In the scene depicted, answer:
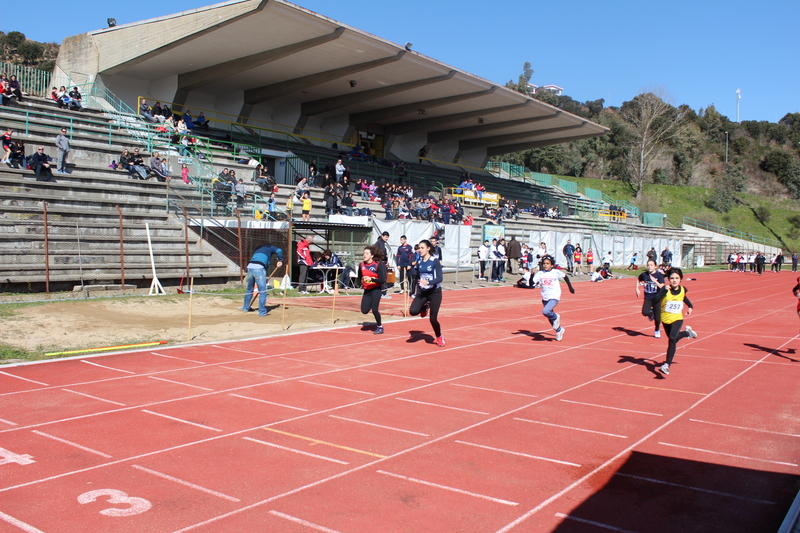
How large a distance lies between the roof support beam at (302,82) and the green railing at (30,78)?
10.1m

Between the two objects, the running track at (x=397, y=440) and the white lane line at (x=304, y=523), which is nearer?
the white lane line at (x=304, y=523)

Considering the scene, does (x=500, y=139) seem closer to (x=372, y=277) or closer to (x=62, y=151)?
(x=62, y=151)

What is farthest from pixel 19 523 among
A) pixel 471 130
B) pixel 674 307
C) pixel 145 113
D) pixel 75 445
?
pixel 471 130

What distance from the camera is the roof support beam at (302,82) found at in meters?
31.0

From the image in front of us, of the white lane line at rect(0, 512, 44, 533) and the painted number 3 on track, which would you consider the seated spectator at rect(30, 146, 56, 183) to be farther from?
the white lane line at rect(0, 512, 44, 533)

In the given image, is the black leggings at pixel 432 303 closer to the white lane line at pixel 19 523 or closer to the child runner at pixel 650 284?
the child runner at pixel 650 284

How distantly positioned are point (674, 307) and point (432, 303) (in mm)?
4063

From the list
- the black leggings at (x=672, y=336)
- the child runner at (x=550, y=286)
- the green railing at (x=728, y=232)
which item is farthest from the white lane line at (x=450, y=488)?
the green railing at (x=728, y=232)

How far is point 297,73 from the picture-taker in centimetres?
3281

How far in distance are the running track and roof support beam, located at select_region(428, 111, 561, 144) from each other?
35776 millimetres

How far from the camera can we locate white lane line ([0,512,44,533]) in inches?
167

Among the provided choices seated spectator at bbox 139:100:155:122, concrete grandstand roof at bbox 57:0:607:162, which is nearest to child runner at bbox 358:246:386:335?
concrete grandstand roof at bbox 57:0:607:162

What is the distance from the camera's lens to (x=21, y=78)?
98.1 feet

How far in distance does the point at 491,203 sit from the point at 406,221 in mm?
15387
